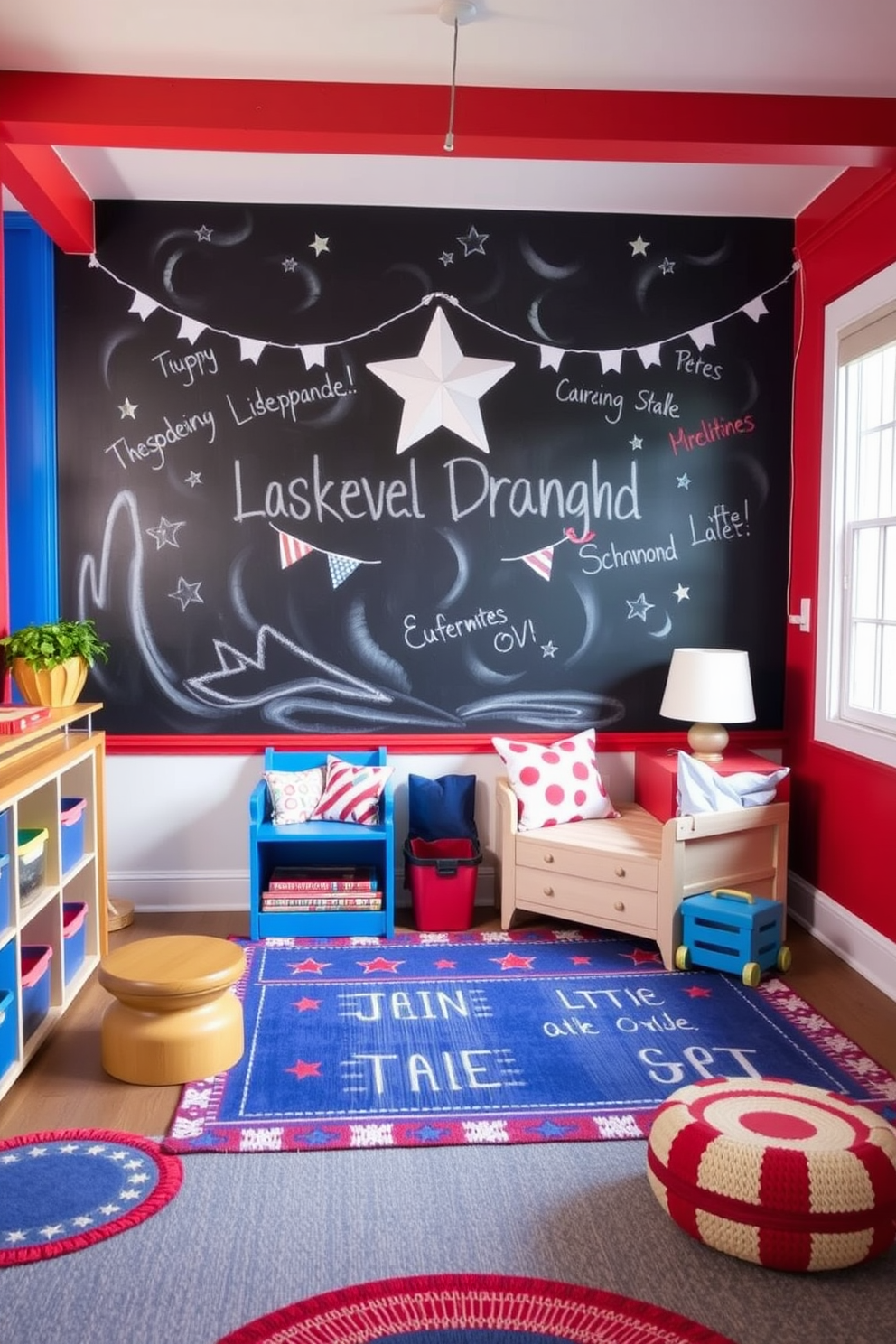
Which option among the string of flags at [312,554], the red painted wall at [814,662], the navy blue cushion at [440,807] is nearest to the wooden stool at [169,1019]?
the navy blue cushion at [440,807]

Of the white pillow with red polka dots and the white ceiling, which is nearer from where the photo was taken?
the white ceiling

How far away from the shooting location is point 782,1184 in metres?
2.25

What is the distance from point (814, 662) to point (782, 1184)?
264cm

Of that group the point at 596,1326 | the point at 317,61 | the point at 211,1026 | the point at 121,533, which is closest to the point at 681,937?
the point at 211,1026

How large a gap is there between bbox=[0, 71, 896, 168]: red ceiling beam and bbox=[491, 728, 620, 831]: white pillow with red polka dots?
2112mm

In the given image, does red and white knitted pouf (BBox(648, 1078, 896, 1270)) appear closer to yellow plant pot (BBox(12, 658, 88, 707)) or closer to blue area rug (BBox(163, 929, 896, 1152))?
blue area rug (BBox(163, 929, 896, 1152))

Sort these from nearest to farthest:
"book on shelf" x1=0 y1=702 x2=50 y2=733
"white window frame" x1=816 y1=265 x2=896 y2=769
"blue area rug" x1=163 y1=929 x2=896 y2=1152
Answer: "blue area rug" x1=163 y1=929 x2=896 y2=1152 < "book on shelf" x1=0 y1=702 x2=50 y2=733 < "white window frame" x1=816 y1=265 x2=896 y2=769

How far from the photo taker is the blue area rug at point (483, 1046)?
2895 millimetres

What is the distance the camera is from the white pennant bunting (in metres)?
4.59

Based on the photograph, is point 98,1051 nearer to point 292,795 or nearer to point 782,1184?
point 292,795

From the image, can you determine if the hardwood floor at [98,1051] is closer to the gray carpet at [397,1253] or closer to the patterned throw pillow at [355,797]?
the gray carpet at [397,1253]

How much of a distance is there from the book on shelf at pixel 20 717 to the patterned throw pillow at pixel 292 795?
1059mm

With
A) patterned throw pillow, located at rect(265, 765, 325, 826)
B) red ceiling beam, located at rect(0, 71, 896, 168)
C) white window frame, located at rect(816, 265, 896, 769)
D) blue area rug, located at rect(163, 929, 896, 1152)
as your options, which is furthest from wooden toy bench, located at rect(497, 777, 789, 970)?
red ceiling beam, located at rect(0, 71, 896, 168)

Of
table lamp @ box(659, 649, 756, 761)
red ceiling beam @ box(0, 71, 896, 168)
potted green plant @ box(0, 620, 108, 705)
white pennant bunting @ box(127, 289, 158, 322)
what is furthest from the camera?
white pennant bunting @ box(127, 289, 158, 322)
